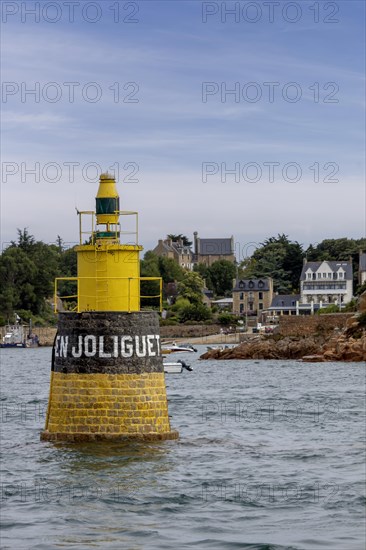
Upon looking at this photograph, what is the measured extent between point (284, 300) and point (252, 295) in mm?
7551

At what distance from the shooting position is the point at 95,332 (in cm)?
2228

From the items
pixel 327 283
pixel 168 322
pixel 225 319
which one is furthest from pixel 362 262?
pixel 168 322

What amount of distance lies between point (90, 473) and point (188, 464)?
78.7 inches

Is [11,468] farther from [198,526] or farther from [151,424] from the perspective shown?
[198,526]

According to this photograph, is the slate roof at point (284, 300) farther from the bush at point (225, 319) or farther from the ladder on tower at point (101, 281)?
the ladder on tower at point (101, 281)

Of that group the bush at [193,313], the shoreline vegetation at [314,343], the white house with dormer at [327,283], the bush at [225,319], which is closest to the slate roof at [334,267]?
the white house with dormer at [327,283]

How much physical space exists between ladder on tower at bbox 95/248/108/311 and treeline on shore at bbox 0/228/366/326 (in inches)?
3904

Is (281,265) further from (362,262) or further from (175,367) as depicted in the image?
(175,367)

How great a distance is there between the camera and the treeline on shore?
461 ft

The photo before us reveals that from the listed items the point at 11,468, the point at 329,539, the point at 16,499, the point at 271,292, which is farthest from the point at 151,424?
the point at 271,292

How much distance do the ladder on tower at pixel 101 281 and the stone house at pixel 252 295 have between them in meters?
133

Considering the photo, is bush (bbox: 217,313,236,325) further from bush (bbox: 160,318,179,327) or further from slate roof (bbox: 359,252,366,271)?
slate roof (bbox: 359,252,366,271)

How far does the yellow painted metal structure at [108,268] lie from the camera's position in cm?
2244

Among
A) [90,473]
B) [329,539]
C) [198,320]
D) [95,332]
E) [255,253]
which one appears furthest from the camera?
[255,253]
